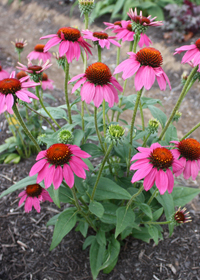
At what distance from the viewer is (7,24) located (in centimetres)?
664

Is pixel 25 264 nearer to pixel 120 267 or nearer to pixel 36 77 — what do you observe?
pixel 120 267

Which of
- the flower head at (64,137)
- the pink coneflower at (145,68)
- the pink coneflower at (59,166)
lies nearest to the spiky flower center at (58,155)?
the pink coneflower at (59,166)

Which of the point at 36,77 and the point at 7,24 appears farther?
the point at 7,24

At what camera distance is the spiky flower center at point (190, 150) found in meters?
1.12

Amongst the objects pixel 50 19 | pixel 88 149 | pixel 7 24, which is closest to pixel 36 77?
pixel 88 149

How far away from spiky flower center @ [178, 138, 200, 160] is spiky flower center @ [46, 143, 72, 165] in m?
0.54

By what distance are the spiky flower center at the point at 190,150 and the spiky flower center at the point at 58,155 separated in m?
0.54

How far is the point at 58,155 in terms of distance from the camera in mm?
973

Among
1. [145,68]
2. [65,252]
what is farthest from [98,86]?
[65,252]

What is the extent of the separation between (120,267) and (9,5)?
8166mm

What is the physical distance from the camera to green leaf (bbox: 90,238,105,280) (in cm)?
149

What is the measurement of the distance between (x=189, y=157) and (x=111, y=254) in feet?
2.68

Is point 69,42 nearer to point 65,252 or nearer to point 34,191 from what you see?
point 34,191

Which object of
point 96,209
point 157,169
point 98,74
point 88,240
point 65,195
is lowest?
point 88,240
